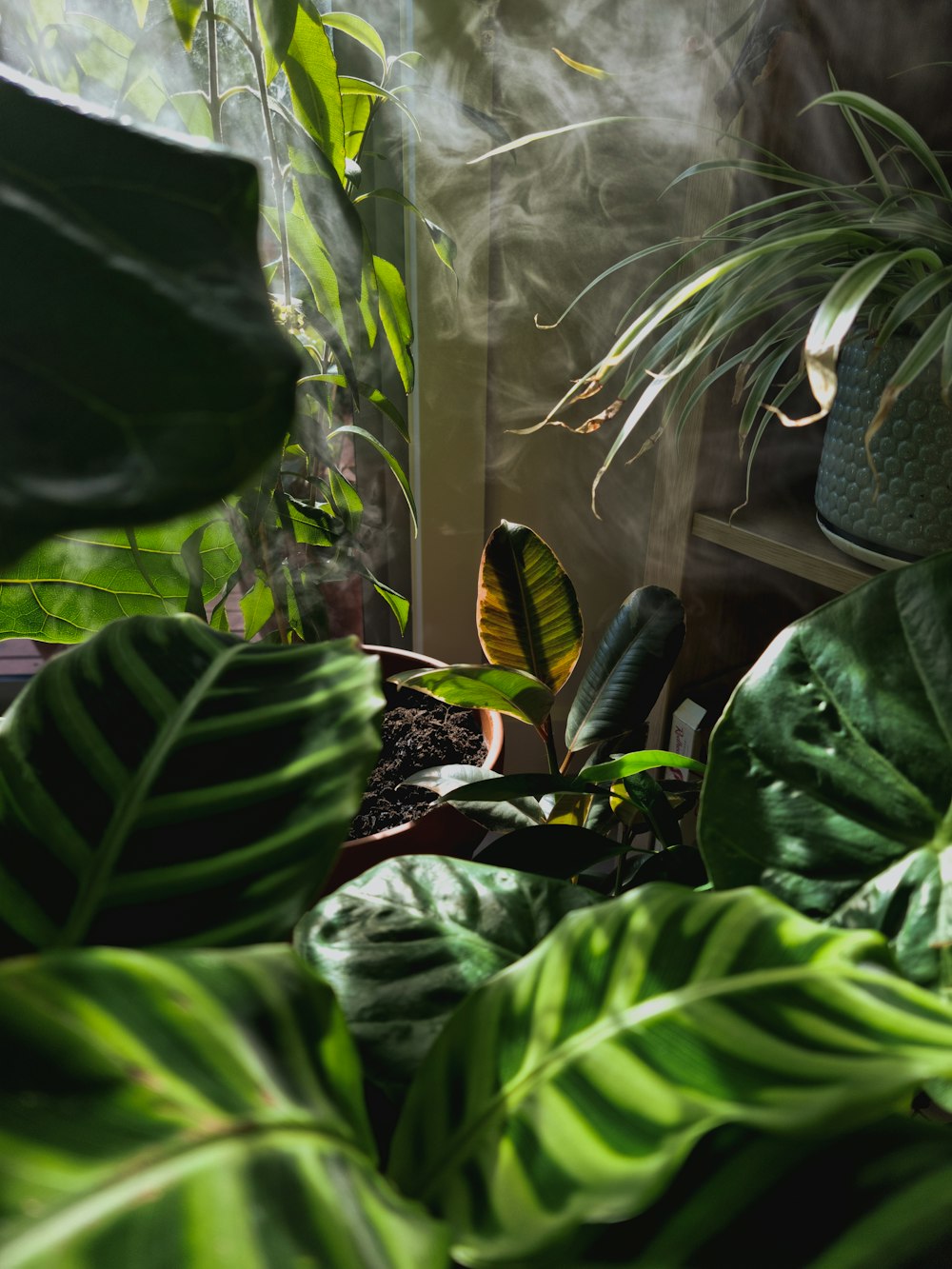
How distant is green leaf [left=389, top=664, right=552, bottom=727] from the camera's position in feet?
1.86

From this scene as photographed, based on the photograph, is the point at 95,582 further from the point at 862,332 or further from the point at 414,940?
the point at 862,332

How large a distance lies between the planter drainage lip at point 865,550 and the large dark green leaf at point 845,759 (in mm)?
288

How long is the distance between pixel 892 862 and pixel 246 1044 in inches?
10.1

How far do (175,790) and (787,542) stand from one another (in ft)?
1.86

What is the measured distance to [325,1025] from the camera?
24cm

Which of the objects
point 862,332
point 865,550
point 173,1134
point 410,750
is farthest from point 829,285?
point 173,1134

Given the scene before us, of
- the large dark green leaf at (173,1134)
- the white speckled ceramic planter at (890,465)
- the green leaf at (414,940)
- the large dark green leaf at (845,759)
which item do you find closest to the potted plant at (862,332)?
the white speckled ceramic planter at (890,465)

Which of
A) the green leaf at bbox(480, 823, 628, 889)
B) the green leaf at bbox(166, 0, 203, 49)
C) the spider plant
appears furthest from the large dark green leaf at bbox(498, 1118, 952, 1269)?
the green leaf at bbox(166, 0, 203, 49)

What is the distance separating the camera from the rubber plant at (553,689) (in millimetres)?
544

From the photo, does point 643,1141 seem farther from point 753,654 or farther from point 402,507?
point 402,507

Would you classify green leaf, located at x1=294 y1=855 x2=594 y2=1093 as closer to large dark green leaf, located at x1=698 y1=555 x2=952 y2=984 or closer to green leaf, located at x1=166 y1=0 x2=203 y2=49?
large dark green leaf, located at x1=698 y1=555 x2=952 y2=984

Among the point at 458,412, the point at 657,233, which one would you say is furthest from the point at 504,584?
the point at 657,233

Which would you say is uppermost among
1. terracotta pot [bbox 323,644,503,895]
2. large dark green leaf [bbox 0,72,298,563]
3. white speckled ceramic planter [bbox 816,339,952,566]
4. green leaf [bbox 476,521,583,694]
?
large dark green leaf [bbox 0,72,298,563]

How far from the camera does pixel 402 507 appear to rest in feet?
3.93
